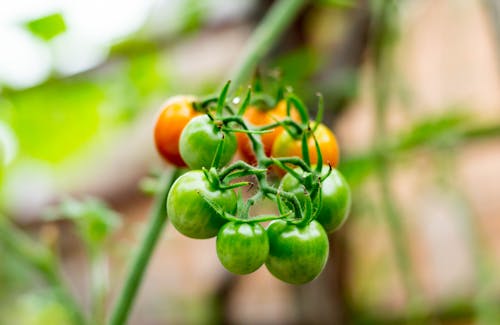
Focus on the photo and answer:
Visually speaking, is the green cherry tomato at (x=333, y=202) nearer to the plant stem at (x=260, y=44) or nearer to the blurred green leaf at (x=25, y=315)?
the plant stem at (x=260, y=44)

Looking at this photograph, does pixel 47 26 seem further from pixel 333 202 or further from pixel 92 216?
pixel 333 202

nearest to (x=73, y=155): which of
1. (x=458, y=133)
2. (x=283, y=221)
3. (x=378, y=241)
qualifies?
(x=378, y=241)

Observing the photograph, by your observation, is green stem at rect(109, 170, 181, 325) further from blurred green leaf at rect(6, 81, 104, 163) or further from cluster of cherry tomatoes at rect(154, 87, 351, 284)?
blurred green leaf at rect(6, 81, 104, 163)

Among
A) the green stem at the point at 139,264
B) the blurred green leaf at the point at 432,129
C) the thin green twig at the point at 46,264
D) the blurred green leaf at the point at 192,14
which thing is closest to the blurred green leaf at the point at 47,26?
the blurred green leaf at the point at 192,14

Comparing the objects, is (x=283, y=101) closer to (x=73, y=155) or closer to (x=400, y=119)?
(x=73, y=155)

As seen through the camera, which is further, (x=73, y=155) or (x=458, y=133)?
(x=73, y=155)

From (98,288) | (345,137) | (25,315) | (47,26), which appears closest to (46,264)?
(98,288)
